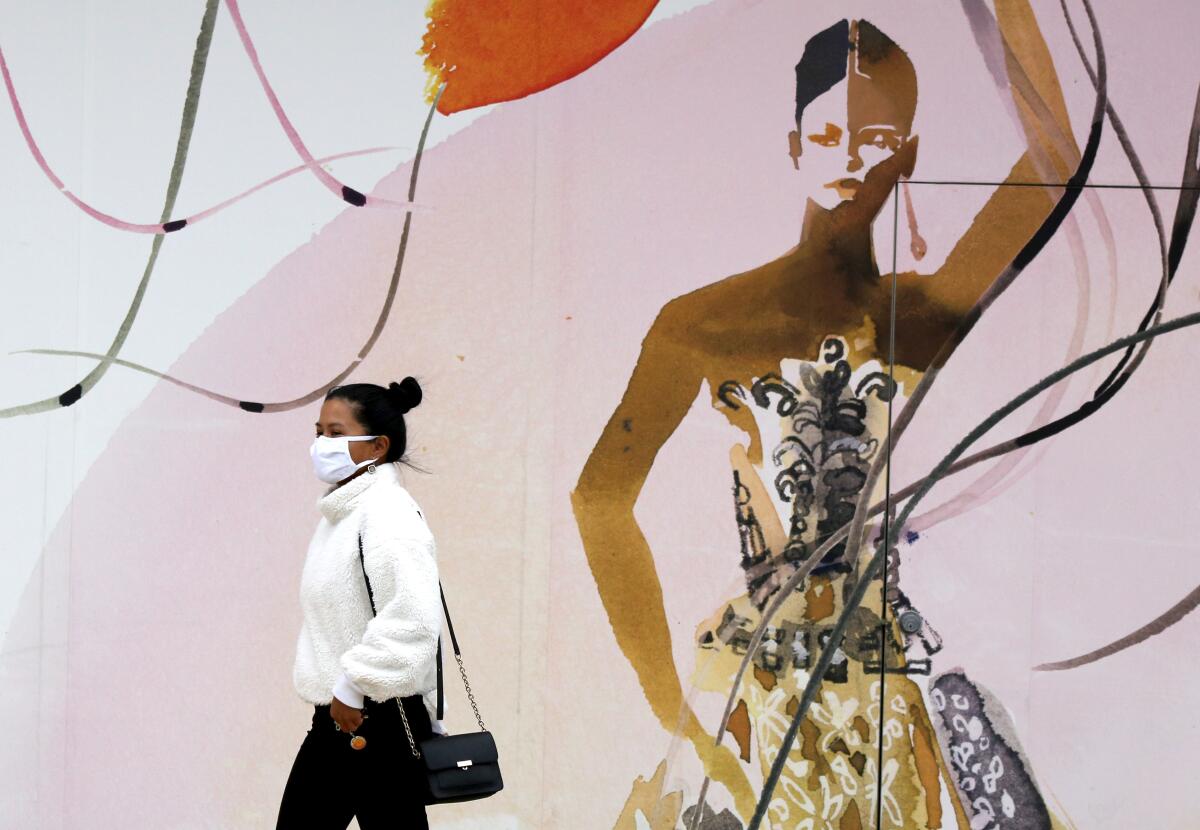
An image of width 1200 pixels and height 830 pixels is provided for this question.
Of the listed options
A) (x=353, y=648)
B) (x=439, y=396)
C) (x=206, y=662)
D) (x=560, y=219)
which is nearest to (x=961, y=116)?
(x=560, y=219)

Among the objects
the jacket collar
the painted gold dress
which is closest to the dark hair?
the jacket collar

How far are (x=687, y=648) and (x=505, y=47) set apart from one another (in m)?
1.76

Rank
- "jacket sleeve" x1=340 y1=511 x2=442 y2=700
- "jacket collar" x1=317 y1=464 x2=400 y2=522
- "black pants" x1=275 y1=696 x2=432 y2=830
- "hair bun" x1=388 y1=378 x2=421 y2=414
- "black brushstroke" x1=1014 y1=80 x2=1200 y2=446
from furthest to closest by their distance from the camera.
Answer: "black brushstroke" x1=1014 y1=80 x2=1200 y2=446, "hair bun" x1=388 y1=378 x2=421 y2=414, "jacket collar" x1=317 y1=464 x2=400 y2=522, "black pants" x1=275 y1=696 x2=432 y2=830, "jacket sleeve" x1=340 y1=511 x2=442 y2=700

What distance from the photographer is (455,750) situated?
310cm

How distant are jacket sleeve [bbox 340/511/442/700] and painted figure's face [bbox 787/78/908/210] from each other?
64.0 inches

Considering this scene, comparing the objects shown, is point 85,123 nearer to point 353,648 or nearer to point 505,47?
point 505,47

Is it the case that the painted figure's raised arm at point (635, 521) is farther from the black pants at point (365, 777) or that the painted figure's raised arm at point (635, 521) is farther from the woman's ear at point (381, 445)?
the black pants at point (365, 777)

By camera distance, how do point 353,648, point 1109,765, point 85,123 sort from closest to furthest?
point 353,648 < point 1109,765 < point 85,123

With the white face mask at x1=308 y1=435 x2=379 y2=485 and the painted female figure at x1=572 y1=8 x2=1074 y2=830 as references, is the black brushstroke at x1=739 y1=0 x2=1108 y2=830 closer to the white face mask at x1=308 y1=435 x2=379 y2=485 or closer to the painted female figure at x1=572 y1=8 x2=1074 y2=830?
the painted female figure at x1=572 y1=8 x2=1074 y2=830

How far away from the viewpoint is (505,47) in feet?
13.8

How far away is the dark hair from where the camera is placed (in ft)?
10.8

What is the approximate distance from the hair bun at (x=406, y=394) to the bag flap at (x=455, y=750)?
734 millimetres

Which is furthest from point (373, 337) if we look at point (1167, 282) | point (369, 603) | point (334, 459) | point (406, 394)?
point (1167, 282)

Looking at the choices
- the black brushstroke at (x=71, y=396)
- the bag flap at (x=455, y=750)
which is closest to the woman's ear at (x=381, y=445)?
the bag flap at (x=455, y=750)
